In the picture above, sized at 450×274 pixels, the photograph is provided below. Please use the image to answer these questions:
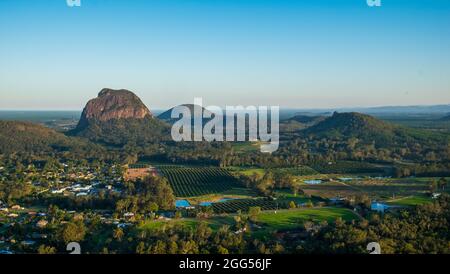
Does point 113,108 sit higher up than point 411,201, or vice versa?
point 113,108

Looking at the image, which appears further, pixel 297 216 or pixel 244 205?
pixel 244 205

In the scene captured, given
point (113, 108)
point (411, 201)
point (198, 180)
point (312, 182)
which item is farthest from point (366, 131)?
point (113, 108)

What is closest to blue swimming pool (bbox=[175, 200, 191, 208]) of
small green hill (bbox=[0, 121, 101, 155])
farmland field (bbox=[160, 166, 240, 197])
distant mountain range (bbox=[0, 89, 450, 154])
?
farmland field (bbox=[160, 166, 240, 197])

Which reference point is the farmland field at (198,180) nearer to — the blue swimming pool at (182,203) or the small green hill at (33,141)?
the blue swimming pool at (182,203)

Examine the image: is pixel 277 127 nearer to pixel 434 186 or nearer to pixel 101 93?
pixel 101 93

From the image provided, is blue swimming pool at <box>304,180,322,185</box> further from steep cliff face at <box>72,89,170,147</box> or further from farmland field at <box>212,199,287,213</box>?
steep cliff face at <box>72,89,170,147</box>

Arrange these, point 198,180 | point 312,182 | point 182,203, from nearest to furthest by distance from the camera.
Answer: point 182,203 < point 312,182 < point 198,180

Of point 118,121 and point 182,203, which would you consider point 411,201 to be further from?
point 118,121

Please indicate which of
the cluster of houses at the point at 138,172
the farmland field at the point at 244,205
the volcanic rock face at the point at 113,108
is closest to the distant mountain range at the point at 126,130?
the volcanic rock face at the point at 113,108
